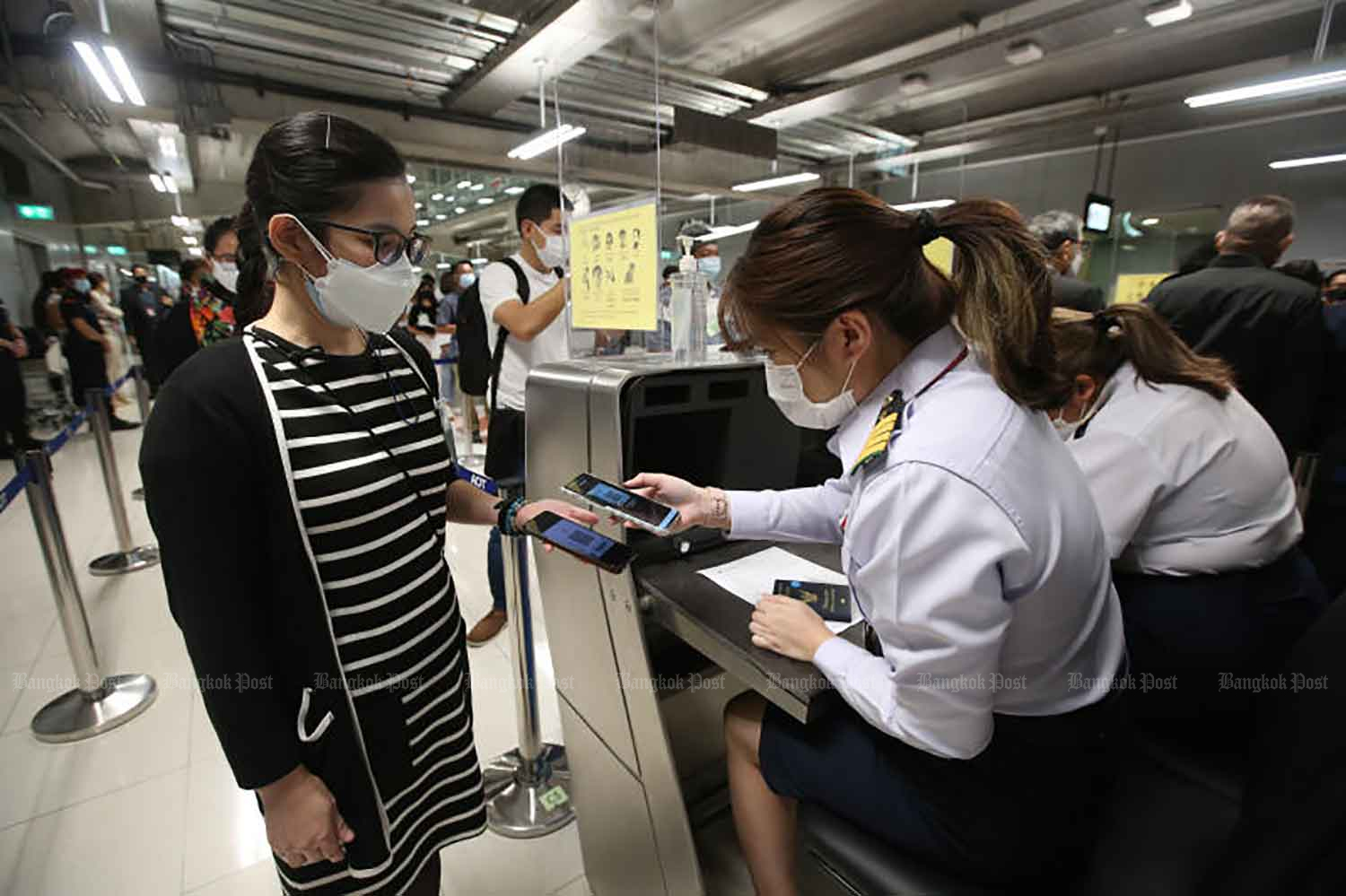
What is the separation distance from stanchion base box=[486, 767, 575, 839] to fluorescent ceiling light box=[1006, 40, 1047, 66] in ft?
18.3

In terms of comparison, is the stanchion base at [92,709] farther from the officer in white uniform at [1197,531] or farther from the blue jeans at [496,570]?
the officer in white uniform at [1197,531]

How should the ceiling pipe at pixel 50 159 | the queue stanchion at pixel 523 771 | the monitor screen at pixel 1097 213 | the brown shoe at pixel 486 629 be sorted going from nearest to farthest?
the queue stanchion at pixel 523 771, the brown shoe at pixel 486 629, the monitor screen at pixel 1097 213, the ceiling pipe at pixel 50 159

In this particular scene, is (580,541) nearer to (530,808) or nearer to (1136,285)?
(530,808)

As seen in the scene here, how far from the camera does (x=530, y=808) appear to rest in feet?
5.70

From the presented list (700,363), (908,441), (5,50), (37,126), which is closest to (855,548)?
(908,441)

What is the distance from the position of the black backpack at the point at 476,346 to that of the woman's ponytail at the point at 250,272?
Answer: 48.7 inches

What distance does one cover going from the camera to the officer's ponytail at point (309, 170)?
31.8 inches

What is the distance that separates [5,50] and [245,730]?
19.9 ft

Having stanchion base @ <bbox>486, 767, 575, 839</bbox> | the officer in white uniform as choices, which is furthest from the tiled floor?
the officer in white uniform

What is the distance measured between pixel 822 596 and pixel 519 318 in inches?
58.4

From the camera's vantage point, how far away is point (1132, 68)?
5.62 metres

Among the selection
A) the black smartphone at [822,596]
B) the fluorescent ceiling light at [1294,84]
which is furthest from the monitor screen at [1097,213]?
the black smartphone at [822,596]

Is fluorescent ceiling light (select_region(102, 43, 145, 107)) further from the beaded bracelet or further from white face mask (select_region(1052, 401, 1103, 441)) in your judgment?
white face mask (select_region(1052, 401, 1103, 441))

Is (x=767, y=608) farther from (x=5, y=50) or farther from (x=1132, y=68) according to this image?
(x=1132, y=68)
